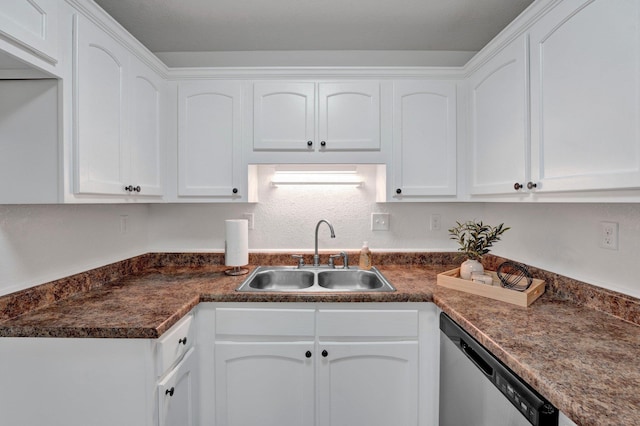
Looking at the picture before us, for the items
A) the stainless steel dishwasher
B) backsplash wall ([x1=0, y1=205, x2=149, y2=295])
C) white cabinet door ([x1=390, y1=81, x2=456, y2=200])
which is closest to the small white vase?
the stainless steel dishwasher

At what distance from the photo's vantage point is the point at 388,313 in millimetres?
1530

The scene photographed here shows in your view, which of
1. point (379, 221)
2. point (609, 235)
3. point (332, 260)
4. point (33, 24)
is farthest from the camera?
point (379, 221)

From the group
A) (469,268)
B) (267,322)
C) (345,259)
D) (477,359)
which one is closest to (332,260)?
(345,259)

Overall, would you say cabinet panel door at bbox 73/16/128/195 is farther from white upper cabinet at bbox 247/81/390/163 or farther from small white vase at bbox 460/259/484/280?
small white vase at bbox 460/259/484/280

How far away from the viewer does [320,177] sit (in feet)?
6.98

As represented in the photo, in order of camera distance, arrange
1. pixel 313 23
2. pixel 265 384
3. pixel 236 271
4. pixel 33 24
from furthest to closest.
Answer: pixel 236 271
pixel 313 23
pixel 265 384
pixel 33 24

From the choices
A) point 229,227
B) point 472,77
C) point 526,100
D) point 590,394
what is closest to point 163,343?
point 229,227

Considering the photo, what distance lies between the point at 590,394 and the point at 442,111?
153 cm

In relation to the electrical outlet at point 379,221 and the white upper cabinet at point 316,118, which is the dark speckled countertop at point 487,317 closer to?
the electrical outlet at point 379,221

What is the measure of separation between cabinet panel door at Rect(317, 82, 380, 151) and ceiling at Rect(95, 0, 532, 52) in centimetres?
29

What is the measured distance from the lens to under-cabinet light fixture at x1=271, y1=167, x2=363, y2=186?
2.07 m

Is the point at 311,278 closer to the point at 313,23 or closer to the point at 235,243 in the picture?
the point at 235,243

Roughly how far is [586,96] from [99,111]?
1805 mm

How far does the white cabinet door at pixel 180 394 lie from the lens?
3.92 ft
